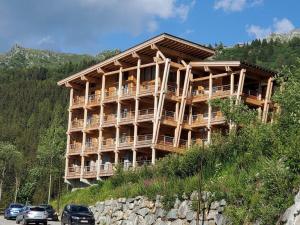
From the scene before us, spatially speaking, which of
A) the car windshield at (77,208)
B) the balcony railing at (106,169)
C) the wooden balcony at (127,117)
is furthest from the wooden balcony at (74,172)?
the car windshield at (77,208)

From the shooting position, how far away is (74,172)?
65.9 meters

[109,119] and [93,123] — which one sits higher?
[109,119]

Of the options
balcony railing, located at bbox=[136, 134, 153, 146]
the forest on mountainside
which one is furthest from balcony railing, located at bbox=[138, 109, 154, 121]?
the forest on mountainside

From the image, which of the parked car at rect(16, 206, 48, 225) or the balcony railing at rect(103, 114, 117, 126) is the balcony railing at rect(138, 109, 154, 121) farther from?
the parked car at rect(16, 206, 48, 225)

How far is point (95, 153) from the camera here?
208 feet

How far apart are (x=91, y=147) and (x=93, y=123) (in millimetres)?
2954

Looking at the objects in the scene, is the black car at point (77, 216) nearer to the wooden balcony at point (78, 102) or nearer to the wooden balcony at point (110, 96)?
the wooden balcony at point (110, 96)

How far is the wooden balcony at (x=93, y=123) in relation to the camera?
64.8m

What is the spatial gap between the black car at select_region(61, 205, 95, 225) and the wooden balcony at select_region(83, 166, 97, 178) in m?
24.3

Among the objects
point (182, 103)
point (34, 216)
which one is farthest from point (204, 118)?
point (34, 216)

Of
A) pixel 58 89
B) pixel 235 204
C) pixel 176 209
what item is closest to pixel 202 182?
pixel 176 209

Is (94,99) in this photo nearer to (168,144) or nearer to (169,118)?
(169,118)

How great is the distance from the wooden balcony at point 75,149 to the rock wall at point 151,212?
23.4 metres

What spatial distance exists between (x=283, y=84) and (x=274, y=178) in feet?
21.4
